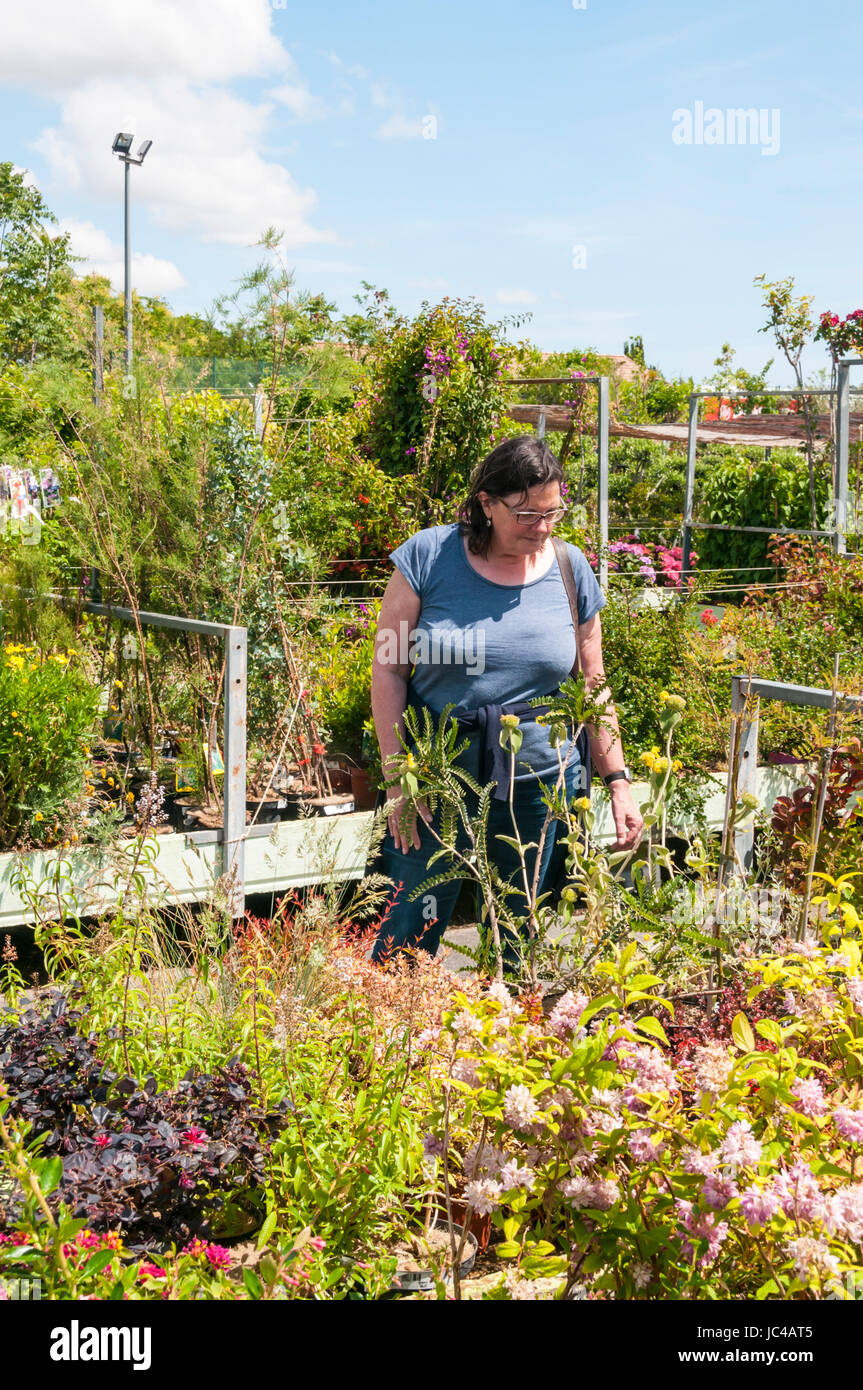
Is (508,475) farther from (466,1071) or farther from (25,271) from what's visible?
(25,271)

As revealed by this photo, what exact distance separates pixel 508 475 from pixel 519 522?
0.11 meters

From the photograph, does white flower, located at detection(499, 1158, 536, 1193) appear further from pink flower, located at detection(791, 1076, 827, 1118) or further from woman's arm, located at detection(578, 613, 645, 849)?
woman's arm, located at detection(578, 613, 645, 849)

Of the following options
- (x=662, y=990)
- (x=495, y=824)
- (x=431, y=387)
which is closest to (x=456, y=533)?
(x=495, y=824)

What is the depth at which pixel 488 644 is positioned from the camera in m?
2.57

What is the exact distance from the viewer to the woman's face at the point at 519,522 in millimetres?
2492

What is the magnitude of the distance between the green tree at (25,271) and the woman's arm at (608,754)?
16.4 meters

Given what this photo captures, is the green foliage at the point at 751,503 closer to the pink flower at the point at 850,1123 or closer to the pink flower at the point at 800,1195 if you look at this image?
the pink flower at the point at 850,1123

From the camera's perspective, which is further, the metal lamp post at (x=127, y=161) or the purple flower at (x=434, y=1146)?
the metal lamp post at (x=127, y=161)

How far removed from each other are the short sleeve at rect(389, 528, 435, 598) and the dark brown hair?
0.10 m

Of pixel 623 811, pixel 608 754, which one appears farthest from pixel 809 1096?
pixel 608 754

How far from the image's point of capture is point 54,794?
11.9ft

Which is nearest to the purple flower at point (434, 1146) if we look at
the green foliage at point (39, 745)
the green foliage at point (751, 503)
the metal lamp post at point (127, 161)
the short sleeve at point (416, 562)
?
the short sleeve at point (416, 562)

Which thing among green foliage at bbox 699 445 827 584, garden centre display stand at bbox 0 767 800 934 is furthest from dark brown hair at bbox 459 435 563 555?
green foliage at bbox 699 445 827 584
